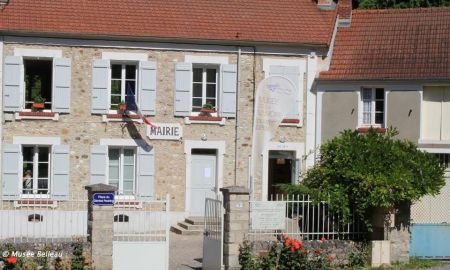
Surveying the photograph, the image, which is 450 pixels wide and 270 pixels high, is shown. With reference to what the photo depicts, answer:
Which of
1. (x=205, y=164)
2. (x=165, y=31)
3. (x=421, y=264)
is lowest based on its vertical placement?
(x=421, y=264)

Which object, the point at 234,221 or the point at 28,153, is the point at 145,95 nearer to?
the point at 28,153

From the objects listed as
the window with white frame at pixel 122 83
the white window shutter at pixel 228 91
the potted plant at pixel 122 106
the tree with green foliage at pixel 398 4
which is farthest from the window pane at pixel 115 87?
the tree with green foliage at pixel 398 4

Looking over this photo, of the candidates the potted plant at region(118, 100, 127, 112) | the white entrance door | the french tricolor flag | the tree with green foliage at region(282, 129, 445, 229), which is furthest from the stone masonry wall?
the tree with green foliage at region(282, 129, 445, 229)

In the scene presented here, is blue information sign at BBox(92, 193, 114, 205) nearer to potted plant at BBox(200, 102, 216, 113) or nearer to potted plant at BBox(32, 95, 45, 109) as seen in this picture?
potted plant at BBox(32, 95, 45, 109)

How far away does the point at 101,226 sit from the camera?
693 inches

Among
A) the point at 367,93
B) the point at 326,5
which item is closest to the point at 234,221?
the point at 367,93

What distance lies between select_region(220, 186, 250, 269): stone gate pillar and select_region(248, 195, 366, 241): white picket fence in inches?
35.3

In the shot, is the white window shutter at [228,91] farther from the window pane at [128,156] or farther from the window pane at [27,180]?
the window pane at [27,180]

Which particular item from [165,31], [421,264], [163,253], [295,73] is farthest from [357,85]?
[163,253]

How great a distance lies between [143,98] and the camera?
2656 centimetres

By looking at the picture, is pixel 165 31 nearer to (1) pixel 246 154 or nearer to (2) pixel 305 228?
(1) pixel 246 154

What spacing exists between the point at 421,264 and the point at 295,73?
9.44m

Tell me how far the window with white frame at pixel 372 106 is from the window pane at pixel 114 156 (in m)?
7.44

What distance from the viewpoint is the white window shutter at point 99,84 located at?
26.2 metres
